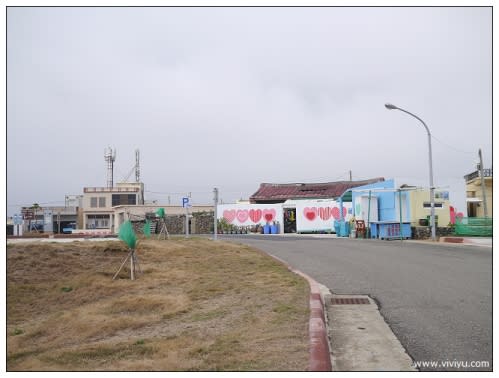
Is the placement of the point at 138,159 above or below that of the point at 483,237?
above

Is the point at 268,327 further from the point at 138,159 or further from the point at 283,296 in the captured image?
the point at 138,159

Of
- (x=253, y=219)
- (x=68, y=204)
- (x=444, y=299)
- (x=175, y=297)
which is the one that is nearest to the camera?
(x=444, y=299)

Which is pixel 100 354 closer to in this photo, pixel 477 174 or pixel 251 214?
pixel 251 214

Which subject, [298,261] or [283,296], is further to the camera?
[298,261]

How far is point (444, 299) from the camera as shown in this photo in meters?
8.40

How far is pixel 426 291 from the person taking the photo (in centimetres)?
920

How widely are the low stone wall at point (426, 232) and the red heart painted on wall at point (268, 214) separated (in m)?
18.3

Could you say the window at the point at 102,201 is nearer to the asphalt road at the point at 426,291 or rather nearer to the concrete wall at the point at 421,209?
the concrete wall at the point at 421,209

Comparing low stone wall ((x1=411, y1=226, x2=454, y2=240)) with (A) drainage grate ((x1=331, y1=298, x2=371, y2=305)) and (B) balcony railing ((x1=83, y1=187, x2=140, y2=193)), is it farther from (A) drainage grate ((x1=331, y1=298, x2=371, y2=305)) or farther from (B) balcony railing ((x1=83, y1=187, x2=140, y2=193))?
(B) balcony railing ((x1=83, y1=187, x2=140, y2=193))

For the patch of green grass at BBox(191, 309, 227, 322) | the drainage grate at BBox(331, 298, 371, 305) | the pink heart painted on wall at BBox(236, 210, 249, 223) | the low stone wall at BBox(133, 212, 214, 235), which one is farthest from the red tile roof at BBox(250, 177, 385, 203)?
the patch of green grass at BBox(191, 309, 227, 322)

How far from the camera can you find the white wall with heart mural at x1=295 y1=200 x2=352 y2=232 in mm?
41469
